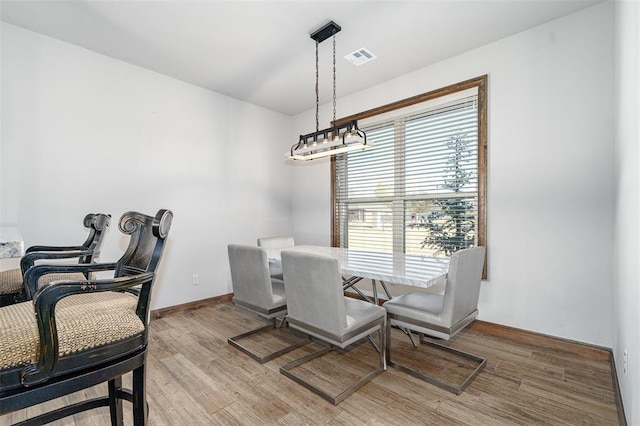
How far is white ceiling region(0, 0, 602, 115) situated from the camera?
2287 mm

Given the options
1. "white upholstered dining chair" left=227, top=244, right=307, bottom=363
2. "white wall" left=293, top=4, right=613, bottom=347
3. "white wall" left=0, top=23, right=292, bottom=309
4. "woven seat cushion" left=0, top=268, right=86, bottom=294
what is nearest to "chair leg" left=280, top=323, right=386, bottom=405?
"white upholstered dining chair" left=227, top=244, right=307, bottom=363

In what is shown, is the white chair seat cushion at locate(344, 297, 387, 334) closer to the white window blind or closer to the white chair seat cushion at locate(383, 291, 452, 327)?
the white chair seat cushion at locate(383, 291, 452, 327)

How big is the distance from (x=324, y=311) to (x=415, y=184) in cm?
210

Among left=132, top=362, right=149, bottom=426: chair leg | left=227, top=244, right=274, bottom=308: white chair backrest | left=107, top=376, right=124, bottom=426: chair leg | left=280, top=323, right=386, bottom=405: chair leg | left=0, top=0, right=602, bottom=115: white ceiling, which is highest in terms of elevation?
left=0, top=0, right=602, bottom=115: white ceiling

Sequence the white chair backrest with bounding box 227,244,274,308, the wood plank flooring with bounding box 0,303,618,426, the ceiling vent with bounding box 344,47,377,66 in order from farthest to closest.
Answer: the ceiling vent with bounding box 344,47,377,66, the white chair backrest with bounding box 227,244,274,308, the wood plank flooring with bounding box 0,303,618,426

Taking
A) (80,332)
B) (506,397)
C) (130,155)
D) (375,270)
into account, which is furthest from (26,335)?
(130,155)

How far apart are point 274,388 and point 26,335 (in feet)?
4.80

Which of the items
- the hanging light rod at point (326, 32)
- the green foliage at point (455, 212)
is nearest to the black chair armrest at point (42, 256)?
the hanging light rod at point (326, 32)

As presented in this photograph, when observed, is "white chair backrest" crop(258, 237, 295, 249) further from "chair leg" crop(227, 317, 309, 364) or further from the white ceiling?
the white ceiling

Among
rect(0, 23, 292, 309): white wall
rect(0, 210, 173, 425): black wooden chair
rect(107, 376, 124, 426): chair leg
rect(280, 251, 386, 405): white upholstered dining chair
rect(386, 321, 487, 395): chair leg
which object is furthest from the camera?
rect(0, 23, 292, 309): white wall

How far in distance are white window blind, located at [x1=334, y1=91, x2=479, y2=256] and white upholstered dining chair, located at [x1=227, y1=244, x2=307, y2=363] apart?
1.70 meters

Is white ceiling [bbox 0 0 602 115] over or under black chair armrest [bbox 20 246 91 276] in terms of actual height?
over

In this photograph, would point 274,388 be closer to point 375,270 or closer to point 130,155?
point 375,270

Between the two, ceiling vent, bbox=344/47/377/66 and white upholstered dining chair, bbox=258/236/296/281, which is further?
white upholstered dining chair, bbox=258/236/296/281
